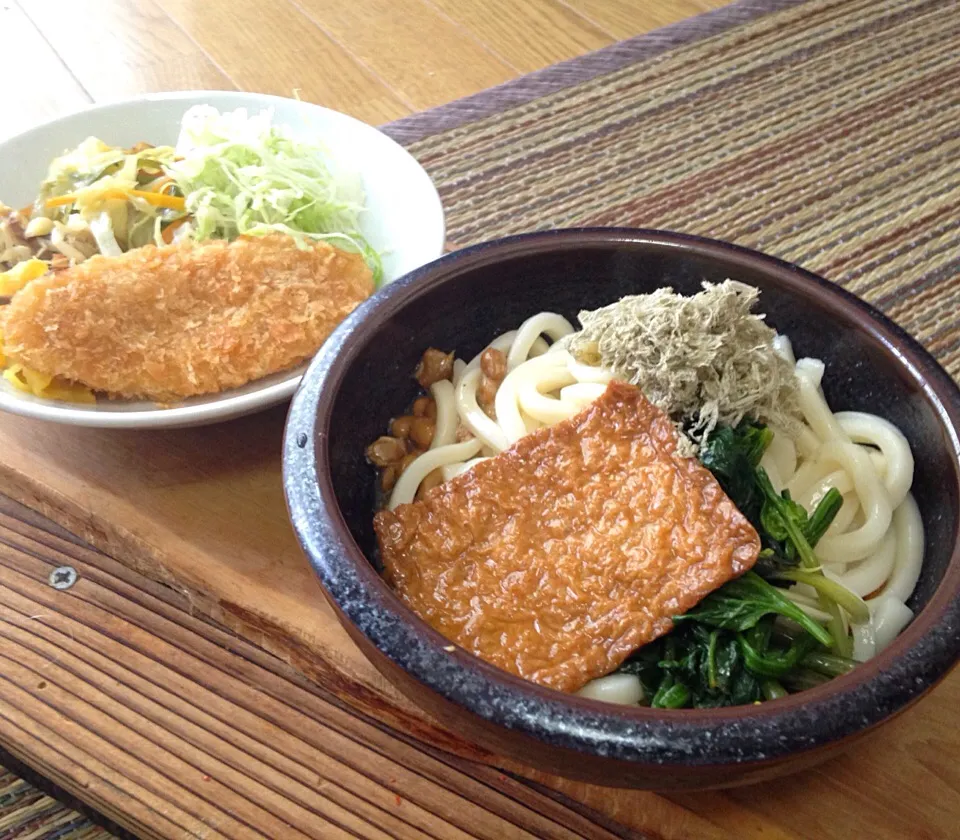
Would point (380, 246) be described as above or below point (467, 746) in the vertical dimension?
above

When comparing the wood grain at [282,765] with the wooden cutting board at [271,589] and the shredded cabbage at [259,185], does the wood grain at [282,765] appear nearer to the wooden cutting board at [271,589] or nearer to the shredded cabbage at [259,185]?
the wooden cutting board at [271,589]

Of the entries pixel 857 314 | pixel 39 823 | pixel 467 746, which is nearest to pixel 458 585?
pixel 467 746

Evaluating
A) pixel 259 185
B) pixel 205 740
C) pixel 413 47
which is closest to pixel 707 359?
pixel 205 740

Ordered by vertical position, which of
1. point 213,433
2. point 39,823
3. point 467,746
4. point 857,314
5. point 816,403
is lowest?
point 39,823

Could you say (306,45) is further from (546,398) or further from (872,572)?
(872,572)

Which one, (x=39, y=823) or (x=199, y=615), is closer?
(x=199, y=615)

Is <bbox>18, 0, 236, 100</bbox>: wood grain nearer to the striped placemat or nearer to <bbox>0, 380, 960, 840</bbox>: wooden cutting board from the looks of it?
the striped placemat

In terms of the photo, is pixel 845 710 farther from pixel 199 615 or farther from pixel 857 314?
pixel 199 615
